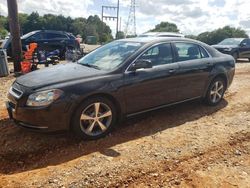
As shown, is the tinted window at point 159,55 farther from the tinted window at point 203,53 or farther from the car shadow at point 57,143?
the car shadow at point 57,143

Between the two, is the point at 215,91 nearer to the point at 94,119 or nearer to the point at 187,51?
the point at 187,51

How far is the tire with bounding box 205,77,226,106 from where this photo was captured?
6.53 meters

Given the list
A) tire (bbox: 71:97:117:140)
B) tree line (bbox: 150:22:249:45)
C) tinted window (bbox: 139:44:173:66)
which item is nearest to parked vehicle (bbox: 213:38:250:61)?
tinted window (bbox: 139:44:173:66)

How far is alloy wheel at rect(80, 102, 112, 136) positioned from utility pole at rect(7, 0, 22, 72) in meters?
7.42

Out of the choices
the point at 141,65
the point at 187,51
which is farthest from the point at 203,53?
the point at 141,65

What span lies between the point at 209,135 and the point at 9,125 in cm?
352

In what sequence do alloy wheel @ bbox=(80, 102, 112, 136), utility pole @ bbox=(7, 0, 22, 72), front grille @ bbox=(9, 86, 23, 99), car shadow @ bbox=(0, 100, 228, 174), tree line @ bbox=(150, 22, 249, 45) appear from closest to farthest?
1. car shadow @ bbox=(0, 100, 228, 174)
2. front grille @ bbox=(9, 86, 23, 99)
3. alloy wheel @ bbox=(80, 102, 112, 136)
4. utility pole @ bbox=(7, 0, 22, 72)
5. tree line @ bbox=(150, 22, 249, 45)

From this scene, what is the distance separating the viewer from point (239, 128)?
17.8 feet

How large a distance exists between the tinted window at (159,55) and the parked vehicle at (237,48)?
1196cm

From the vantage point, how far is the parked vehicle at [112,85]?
4.32m

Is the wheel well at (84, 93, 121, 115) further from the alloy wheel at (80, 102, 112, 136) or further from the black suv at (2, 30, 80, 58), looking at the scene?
the black suv at (2, 30, 80, 58)

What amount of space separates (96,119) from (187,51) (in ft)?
8.33

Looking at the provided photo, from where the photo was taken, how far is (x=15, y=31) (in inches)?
429

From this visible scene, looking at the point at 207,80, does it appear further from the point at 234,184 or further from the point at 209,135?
the point at 234,184
